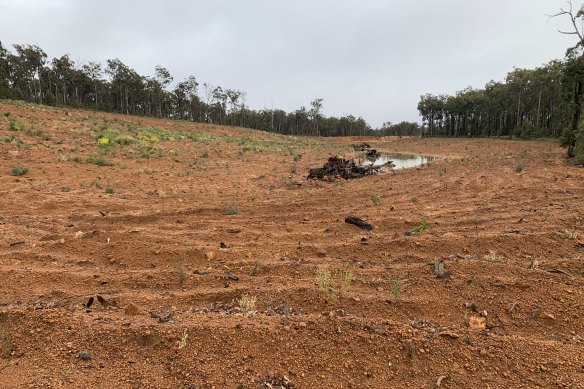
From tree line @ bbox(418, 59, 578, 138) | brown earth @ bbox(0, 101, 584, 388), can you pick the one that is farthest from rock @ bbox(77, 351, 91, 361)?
tree line @ bbox(418, 59, 578, 138)

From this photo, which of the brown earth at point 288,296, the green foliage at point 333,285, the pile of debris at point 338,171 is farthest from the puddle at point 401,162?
the green foliage at point 333,285

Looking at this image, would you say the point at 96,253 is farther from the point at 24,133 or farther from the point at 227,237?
the point at 24,133

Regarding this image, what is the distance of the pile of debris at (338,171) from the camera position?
44.8 feet

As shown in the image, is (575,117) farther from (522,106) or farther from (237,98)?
(237,98)

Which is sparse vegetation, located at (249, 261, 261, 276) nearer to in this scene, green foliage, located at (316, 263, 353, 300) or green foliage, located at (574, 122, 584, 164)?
green foliage, located at (316, 263, 353, 300)

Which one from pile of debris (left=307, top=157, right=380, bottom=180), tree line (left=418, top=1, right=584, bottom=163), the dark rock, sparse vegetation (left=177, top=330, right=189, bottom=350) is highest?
tree line (left=418, top=1, right=584, bottom=163)

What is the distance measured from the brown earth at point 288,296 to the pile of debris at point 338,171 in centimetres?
608

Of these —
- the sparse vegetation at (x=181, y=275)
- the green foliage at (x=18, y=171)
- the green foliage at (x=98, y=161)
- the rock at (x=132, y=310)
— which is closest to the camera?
the rock at (x=132, y=310)

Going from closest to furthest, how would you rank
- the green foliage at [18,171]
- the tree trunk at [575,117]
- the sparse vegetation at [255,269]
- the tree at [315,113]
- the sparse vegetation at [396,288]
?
the sparse vegetation at [396,288] < the sparse vegetation at [255,269] < the green foliage at [18,171] < the tree trunk at [575,117] < the tree at [315,113]

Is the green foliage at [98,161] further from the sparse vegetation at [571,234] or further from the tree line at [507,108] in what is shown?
the tree line at [507,108]

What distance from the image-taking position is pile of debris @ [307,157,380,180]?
44.8 feet

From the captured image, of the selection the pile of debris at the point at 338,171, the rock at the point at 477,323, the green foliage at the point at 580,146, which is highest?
the green foliage at the point at 580,146

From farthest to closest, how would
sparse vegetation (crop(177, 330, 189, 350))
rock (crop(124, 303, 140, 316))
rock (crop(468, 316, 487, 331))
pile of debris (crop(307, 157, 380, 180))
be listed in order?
pile of debris (crop(307, 157, 380, 180)) → rock (crop(124, 303, 140, 316)) → rock (crop(468, 316, 487, 331)) → sparse vegetation (crop(177, 330, 189, 350))

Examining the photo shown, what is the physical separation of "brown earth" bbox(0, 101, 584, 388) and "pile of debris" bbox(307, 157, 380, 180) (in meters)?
6.08
